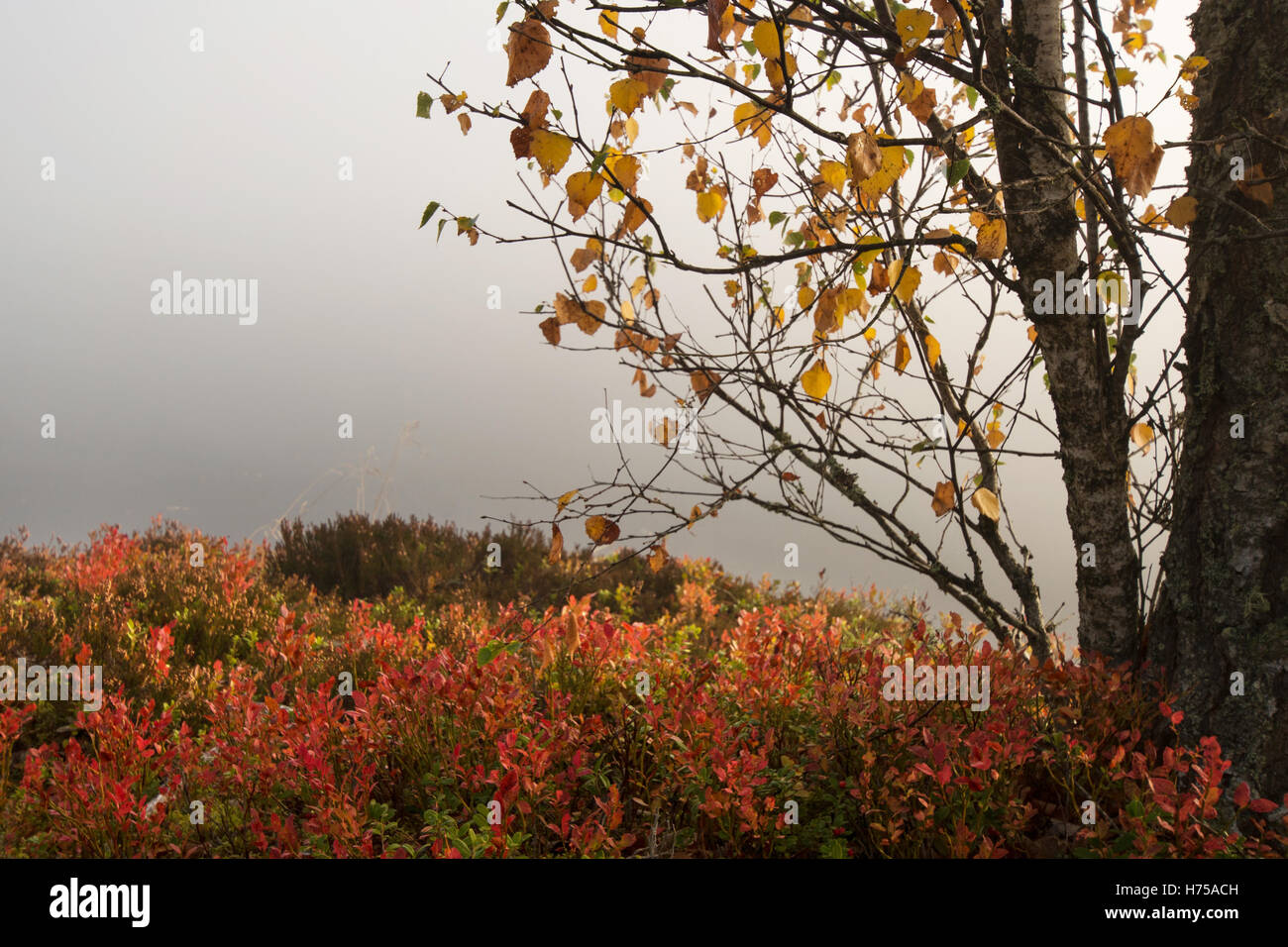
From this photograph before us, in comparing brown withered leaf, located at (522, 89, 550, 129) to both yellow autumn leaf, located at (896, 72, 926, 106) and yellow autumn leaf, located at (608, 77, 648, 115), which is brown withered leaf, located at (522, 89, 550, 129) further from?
yellow autumn leaf, located at (896, 72, 926, 106)

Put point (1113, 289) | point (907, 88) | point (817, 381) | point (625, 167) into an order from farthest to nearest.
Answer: point (1113, 289), point (817, 381), point (625, 167), point (907, 88)

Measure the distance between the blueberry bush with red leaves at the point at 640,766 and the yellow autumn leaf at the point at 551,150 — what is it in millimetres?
1614

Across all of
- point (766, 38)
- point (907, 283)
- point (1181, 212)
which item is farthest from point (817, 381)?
point (1181, 212)

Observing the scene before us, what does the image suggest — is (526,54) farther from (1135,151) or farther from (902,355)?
(902,355)

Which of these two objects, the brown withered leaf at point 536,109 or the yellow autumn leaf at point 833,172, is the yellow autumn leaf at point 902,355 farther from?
the brown withered leaf at point 536,109

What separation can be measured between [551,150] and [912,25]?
1.17 m

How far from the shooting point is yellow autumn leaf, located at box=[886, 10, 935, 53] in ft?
8.50

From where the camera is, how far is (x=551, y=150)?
2633mm
